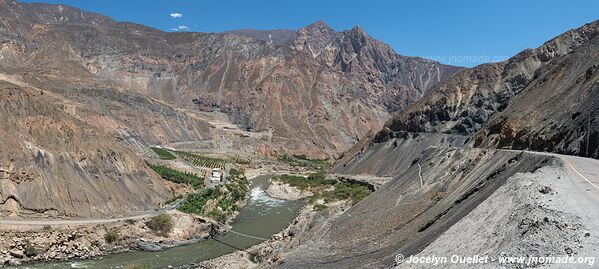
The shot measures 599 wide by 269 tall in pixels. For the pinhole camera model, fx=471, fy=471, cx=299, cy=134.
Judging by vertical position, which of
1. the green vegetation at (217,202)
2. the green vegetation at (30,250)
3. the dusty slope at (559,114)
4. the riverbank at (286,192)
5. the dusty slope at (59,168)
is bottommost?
the riverbank at (286,192)

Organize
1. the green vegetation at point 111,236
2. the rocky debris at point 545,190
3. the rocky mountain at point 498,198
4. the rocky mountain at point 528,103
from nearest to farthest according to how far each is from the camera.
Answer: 1. the rocky mountain at point 498,198
2. the rocky debris at point 545,190
3. the rocky mountain at point 528,103
4. the green vegetation at point 111,236

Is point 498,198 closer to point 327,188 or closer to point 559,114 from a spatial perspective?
point 559,114

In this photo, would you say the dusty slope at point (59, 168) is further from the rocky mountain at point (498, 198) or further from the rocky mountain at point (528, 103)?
the rocky mountain at point (528, 103)

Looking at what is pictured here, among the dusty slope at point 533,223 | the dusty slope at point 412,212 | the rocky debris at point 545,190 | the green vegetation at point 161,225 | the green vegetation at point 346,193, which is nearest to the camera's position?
the dusty slope at point 533,223

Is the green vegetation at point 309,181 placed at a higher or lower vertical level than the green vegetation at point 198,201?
lower

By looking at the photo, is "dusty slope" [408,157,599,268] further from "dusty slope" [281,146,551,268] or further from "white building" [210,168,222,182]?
"white building" [210,168,222,182]

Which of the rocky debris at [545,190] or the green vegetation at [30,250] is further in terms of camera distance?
the green vegetation at [30,250]

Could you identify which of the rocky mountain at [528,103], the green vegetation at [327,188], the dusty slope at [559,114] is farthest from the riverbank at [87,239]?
the rocky mountain at [528,103]
